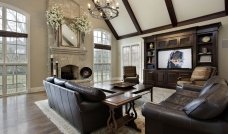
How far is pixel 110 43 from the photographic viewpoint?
8500 millimetres

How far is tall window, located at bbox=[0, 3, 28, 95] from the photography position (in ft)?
15.8

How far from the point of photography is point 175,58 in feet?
19.9

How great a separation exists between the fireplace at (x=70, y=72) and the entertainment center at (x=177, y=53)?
353cm

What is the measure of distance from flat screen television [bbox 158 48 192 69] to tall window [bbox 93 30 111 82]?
10.4 ft

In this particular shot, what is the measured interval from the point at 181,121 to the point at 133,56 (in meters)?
6.77

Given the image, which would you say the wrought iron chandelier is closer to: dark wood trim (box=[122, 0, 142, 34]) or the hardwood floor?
dark wood trim (box=[122, 0, 142, 34])

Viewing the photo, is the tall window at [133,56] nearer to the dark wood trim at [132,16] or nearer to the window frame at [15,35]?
the dark wood trim at [132,16]

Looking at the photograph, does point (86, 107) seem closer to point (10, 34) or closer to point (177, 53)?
point (10, 34)

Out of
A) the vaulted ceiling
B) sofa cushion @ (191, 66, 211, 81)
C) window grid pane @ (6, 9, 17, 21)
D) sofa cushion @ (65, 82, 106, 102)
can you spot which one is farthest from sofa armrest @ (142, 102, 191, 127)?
window grid pane @ (6, 9, 17, 21)

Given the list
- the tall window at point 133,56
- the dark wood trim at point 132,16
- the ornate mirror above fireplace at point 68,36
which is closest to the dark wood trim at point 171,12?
the dark wood trim at point 132,16

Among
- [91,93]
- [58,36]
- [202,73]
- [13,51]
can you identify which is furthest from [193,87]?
[13,51]

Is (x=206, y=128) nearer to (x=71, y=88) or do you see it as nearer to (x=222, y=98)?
(x=222, y=98)

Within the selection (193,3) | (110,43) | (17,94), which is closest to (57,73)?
(17,94)

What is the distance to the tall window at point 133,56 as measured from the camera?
25.5 ft
